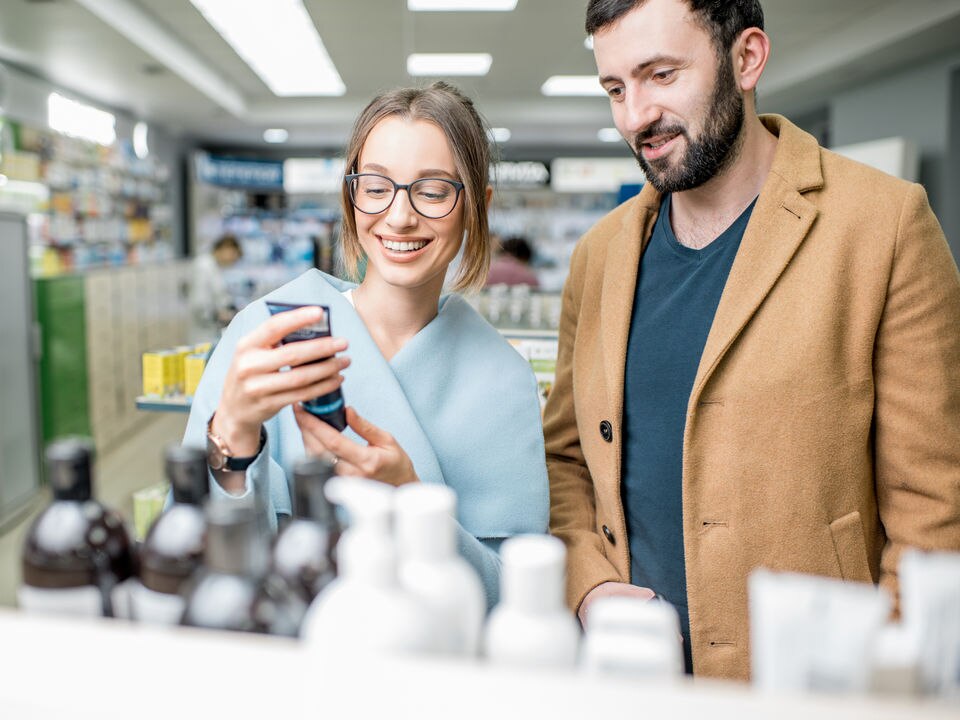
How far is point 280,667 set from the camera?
25.3 inches

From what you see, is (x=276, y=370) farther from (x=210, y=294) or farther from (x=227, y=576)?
(x=210, y=294)

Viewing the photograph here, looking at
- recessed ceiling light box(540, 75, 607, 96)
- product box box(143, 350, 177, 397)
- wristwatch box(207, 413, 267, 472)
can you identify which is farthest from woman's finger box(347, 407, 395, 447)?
recessed ceiling light box(540, 75, 607, 96)

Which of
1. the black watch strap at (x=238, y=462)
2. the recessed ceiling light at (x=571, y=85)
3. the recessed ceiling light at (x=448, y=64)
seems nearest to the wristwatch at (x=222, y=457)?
the black watch strap at (x=238, y=462)

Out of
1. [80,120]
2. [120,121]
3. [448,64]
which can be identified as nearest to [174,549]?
[448,64]

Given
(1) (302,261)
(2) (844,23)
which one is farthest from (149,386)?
(1) (302,261)

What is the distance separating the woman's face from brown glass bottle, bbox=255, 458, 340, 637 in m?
0.60

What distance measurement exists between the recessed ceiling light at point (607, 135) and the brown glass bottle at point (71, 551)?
1350 centimetres

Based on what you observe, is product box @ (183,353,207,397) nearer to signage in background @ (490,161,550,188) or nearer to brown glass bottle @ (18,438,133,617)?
brown glass bottle @ (18,438,133,617)

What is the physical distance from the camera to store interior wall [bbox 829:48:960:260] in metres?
7.88

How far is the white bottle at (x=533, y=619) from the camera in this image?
667 millimetres

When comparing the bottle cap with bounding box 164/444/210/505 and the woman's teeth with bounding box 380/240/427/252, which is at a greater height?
the woman's teeth with bounding box 380/240/427/252

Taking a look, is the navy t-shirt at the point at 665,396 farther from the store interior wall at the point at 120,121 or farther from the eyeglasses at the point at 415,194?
the store interior wall at the point at 120,121

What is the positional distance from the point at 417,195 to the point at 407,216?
5cm

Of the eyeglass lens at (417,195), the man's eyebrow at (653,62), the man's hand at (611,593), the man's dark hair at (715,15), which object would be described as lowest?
the man's hand at (611,593)
